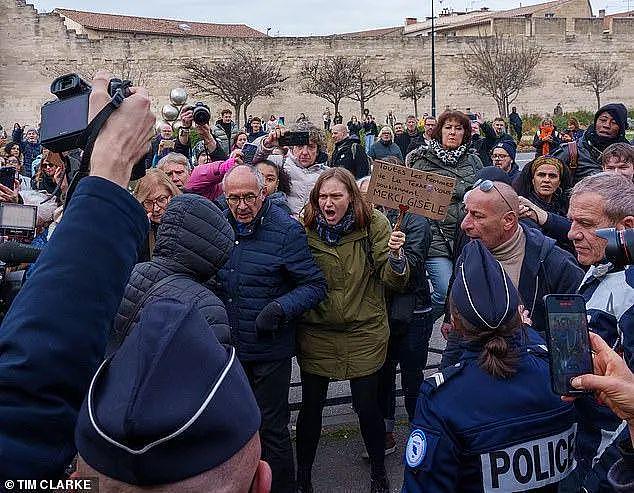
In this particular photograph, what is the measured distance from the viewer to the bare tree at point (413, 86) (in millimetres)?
41812

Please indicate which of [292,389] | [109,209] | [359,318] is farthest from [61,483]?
[292,389]

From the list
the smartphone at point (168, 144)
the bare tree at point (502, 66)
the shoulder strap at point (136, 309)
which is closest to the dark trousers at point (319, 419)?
the shoulder strap at point (136, 309)

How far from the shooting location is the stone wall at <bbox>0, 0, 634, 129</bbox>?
133 ft

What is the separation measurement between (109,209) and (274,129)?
5.18 m

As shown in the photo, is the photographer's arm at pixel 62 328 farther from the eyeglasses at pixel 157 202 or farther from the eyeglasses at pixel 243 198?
the eyeglasses at pixel 157 202

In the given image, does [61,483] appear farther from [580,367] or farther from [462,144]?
[462,144]

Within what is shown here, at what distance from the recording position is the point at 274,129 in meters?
6.32

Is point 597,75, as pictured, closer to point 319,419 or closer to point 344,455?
point 344,455

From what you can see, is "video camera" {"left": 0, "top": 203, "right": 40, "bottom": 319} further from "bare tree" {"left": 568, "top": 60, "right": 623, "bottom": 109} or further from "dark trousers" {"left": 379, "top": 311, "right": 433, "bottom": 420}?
"bare tree" {"left": 568, "top": 60, "right": 623, "bottom": 109}

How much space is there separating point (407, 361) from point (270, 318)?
1.35 m

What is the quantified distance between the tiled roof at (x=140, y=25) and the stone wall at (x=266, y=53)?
996cm

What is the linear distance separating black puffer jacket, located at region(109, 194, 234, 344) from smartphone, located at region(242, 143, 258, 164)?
248 centimetres

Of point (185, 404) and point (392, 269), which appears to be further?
point (392, 269)

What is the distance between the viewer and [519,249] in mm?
3613
